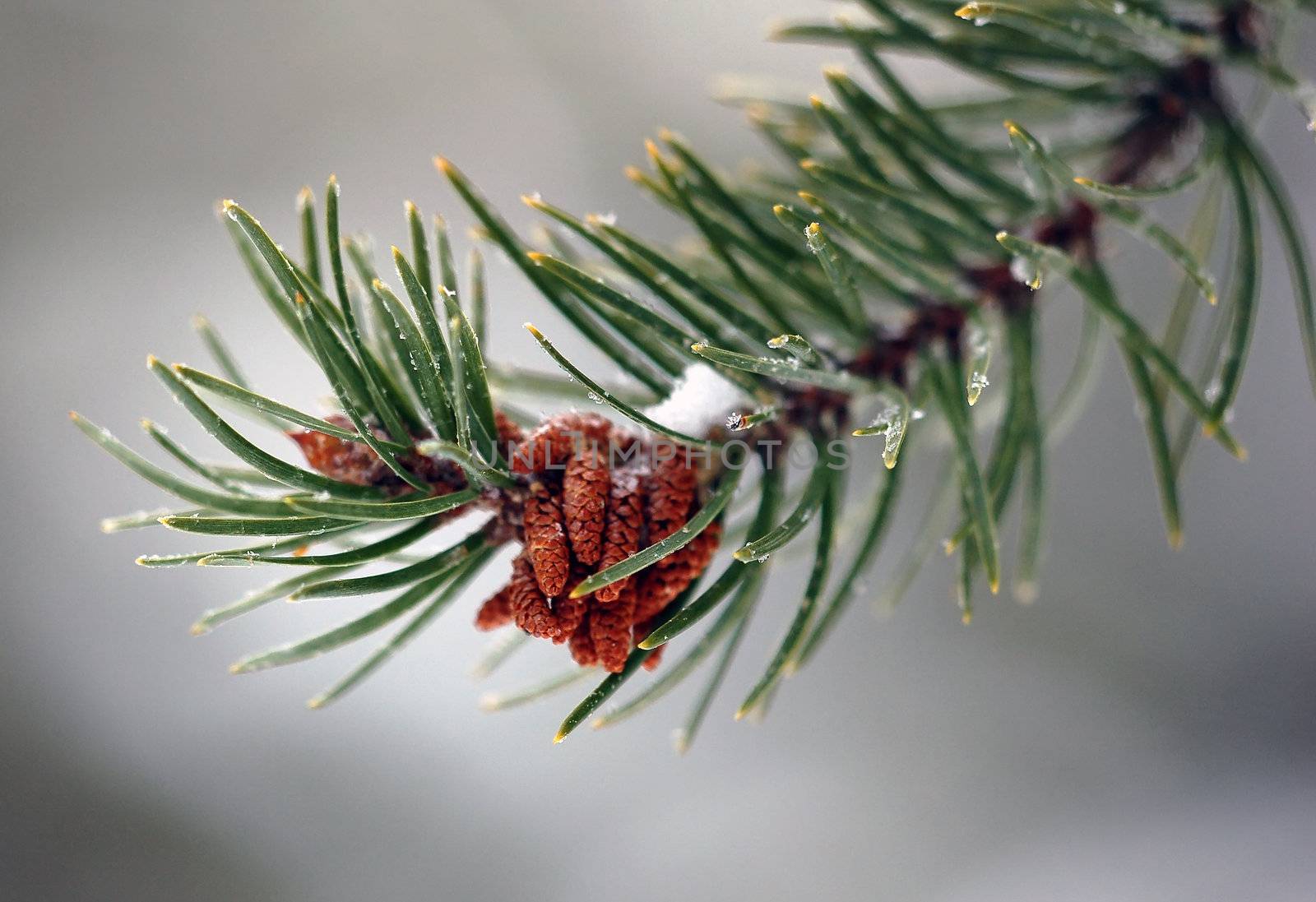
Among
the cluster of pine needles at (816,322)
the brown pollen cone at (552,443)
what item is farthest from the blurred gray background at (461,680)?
the brown pollen cone at (552,443)

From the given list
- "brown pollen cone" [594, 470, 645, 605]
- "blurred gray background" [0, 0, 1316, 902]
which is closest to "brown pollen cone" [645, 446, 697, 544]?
"brown pollen cone" [594, 470, 645, 605]

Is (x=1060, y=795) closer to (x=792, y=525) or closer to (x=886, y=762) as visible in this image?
(x=886, y=762)

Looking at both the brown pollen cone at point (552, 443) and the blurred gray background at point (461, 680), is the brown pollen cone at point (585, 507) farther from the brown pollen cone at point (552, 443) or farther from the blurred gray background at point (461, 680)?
the blurred gray background at point (461, 680)

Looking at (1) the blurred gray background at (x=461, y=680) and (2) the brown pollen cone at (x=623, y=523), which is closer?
(2) the brown pollen cone at (x=623, y=523)

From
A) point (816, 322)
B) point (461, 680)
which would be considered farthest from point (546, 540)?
point (461, 680)

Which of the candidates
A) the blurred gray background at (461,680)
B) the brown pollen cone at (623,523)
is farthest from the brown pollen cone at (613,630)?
the blurred gray background at (461,680)

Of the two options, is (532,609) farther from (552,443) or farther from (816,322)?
(816,322)

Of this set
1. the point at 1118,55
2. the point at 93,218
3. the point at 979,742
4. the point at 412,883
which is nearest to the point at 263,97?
the point at 93,218

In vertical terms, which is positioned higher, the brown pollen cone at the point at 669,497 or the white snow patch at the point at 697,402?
the white snow patch at the point at 697,402
